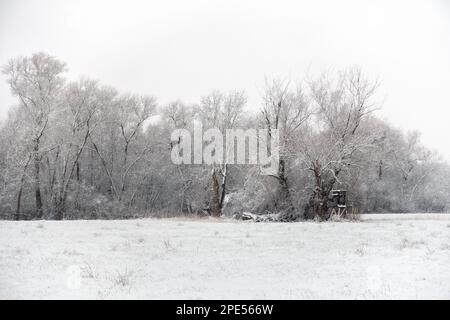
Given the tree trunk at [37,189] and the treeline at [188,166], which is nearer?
the treeline at [188,166]

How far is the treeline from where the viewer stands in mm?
26422

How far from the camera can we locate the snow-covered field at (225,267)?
23.1 ft

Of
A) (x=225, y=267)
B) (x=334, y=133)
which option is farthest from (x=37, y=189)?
(x=225, y=267)

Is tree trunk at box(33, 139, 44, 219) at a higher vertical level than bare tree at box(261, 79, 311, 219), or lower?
lower

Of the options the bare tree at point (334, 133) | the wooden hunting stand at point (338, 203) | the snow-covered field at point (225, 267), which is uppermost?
the bare tree at point (334, 133)

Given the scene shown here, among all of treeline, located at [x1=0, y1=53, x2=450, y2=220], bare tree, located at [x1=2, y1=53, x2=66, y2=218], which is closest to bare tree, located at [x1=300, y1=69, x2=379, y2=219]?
treeline, located at [x1=0, y1=53, x2=450, y2=220]

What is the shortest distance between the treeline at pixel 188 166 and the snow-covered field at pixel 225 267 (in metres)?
12.8

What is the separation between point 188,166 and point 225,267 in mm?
36972

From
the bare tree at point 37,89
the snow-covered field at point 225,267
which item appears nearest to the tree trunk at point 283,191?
the snow-covered field at point 225,267

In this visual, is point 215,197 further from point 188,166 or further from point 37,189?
point 37,189

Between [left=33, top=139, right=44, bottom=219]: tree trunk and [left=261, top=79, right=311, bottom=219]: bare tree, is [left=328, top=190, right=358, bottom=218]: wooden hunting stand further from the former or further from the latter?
[left=33, top=139, right=44, bottom=219]: tree trunk

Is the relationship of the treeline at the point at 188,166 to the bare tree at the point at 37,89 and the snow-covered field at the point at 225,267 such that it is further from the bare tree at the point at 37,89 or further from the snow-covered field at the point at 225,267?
the snow-covered field at the point at 225,267

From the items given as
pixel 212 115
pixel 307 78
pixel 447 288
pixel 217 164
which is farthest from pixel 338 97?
pixel 447 288

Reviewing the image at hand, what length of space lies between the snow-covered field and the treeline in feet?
41.9
